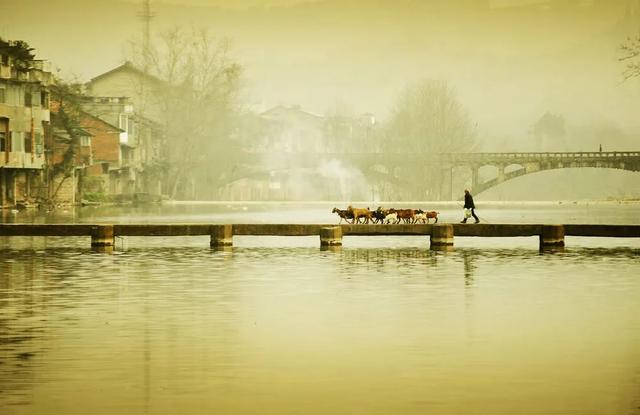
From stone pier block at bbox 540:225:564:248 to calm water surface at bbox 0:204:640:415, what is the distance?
25.3 ft

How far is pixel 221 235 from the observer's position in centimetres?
5462

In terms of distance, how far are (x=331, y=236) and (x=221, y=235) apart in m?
5.10

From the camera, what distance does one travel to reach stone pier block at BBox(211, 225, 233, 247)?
2119 inches

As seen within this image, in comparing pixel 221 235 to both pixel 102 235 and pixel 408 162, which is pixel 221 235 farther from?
pixel 408 162

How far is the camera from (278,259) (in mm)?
49875

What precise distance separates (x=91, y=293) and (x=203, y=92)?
108m

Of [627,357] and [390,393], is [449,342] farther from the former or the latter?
[390,393]

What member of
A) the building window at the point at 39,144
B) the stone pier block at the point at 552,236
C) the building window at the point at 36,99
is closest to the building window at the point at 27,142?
the building window at the point at 39,144

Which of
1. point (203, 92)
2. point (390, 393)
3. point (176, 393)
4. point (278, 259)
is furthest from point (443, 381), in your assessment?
point (203, 92)

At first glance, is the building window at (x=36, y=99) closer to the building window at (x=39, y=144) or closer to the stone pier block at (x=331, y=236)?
the building window at (x=39, y=144)

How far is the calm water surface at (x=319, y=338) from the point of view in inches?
692

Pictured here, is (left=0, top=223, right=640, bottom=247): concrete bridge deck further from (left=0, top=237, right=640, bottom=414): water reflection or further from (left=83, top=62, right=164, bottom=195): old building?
(left=83, top=62, right=164, bottom=195): old building

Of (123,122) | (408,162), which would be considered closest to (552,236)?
(123,122)

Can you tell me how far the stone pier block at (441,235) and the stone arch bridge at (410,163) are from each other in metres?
106
